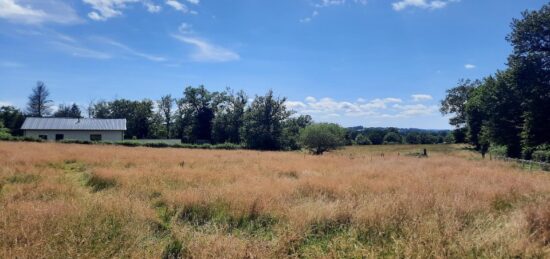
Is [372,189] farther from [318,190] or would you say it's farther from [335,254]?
[335,254]

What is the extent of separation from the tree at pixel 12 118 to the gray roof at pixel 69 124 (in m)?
11.0

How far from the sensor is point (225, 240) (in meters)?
4.96

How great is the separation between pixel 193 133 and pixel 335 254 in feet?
242

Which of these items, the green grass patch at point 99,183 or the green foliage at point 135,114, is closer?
the green grass patch at point 99,183

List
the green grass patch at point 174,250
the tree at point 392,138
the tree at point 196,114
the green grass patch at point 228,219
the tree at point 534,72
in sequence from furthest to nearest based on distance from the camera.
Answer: the tree at point 392,138, the tree at point 196,114, the tree at point 534,72, the green grass patch at point 228,219, the green grass patch at point 174,250

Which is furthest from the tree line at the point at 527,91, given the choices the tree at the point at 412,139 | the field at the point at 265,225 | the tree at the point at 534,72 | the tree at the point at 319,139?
the tree at the point at 412,139

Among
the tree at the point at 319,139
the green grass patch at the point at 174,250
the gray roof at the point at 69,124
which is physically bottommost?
the green grass patch at the point at 174,250

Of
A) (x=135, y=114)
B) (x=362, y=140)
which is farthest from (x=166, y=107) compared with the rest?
(x=362, y=140)

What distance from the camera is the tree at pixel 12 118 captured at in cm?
6550

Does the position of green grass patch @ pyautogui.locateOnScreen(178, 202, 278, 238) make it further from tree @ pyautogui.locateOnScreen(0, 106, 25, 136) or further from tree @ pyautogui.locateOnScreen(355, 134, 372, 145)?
tree @ pyautogui.locateOnScreen(355, 134, 372, 145)

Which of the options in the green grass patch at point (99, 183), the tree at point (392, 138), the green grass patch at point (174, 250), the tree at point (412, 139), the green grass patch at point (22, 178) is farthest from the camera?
the tree at point (392, 138)

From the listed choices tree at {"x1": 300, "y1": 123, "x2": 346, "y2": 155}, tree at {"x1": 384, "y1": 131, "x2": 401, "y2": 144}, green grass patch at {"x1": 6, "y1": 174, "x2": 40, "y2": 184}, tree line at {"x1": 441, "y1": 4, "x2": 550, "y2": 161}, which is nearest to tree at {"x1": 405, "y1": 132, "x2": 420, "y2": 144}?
tree at {"x1": 384, "y1": 131, "x2": 401, "y2": 144}

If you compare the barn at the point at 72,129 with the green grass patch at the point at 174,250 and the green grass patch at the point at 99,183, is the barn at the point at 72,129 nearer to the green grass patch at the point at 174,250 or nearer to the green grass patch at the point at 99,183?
the green grass patch at the point at 99,183

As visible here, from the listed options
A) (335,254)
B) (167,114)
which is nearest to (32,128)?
(167,114)
